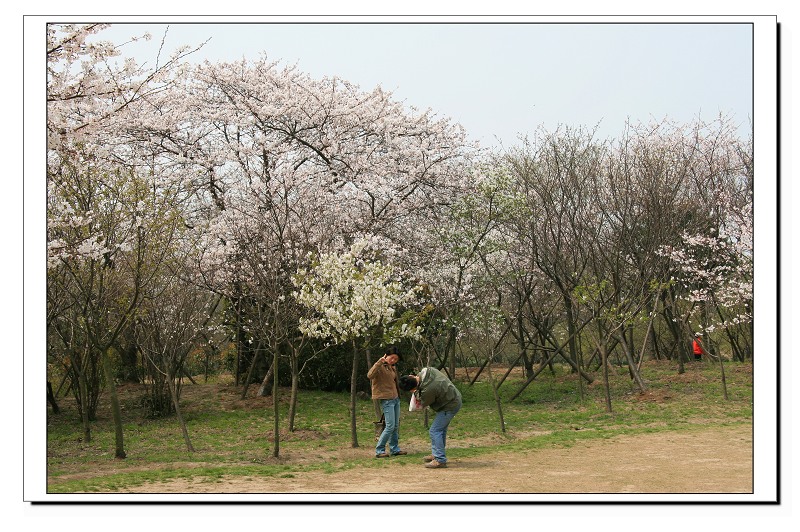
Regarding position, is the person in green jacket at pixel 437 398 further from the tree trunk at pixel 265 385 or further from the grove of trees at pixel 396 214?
the tree trunk at pixel 265 385

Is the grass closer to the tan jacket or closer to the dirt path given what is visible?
the dirt path

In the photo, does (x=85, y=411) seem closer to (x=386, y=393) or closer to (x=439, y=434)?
(x=386, y=393)

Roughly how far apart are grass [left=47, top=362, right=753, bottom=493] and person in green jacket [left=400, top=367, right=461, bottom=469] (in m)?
0.94


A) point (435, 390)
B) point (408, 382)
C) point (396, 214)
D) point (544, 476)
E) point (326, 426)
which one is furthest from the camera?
point (396, 214)

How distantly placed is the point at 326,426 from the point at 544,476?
6.49m

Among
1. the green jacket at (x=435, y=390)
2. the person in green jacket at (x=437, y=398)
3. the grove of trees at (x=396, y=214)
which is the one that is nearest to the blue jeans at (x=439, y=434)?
the person in green jacket at (x=437, y=398)

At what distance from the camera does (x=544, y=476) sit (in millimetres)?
8461

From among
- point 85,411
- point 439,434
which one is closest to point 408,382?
point 439,434

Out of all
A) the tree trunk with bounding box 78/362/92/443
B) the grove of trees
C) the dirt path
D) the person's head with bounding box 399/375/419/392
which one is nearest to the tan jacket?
the dirt path

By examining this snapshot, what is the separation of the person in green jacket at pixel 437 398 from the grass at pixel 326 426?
3.09 feet

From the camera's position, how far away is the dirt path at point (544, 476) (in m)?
7.82

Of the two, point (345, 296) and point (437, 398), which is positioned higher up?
point (345, 296)

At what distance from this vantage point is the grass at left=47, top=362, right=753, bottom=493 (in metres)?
9.68

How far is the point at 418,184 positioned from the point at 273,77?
13.4 feet
